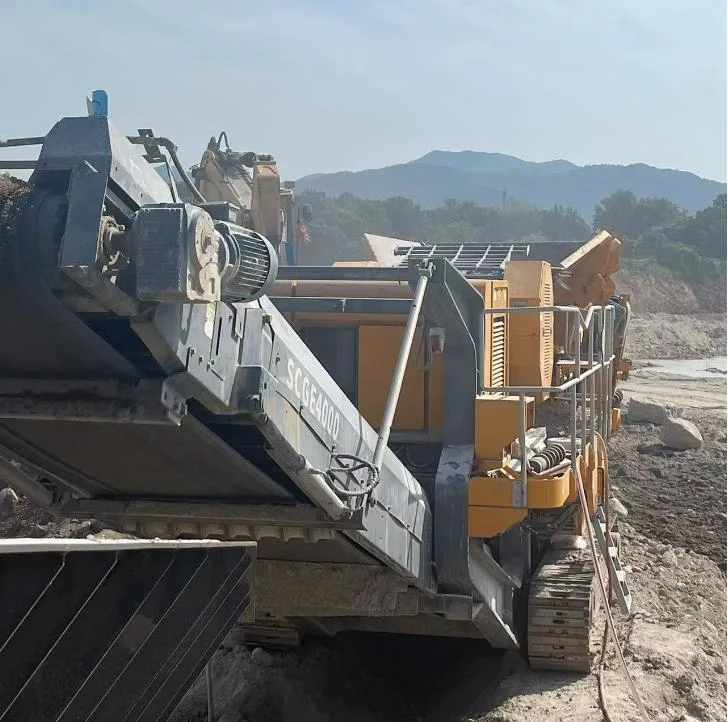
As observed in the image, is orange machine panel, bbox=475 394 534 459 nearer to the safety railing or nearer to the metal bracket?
the safety railing

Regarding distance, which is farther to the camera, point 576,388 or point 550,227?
point 550,227

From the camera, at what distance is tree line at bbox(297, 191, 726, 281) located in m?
46.4

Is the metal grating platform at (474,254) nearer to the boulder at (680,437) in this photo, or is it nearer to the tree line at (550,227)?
the boulder at (680,437)

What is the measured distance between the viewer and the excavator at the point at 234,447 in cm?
242

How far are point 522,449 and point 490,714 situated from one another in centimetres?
153

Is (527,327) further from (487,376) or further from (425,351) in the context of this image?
(425,351)

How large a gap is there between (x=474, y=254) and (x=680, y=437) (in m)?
7.44

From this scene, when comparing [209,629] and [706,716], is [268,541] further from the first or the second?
[706,716]

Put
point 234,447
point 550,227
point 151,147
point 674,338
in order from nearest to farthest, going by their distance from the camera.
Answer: point 151,147
point 234,447
point 674,338
point 550,227

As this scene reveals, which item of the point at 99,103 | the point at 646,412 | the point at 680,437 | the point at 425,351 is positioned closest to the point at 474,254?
the point at 425,351

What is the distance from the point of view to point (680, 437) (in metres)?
13.7

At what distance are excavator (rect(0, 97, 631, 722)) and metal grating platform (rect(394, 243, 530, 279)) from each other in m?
0.19

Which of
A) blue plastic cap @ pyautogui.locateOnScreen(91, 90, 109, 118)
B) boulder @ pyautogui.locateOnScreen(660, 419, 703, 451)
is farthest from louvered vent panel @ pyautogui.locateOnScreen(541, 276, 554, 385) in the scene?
boulder @ pyautogui.locateOnScreen(660, 419, 703, 451)

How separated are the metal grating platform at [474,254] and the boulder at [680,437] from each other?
→ 6612 millimetres
